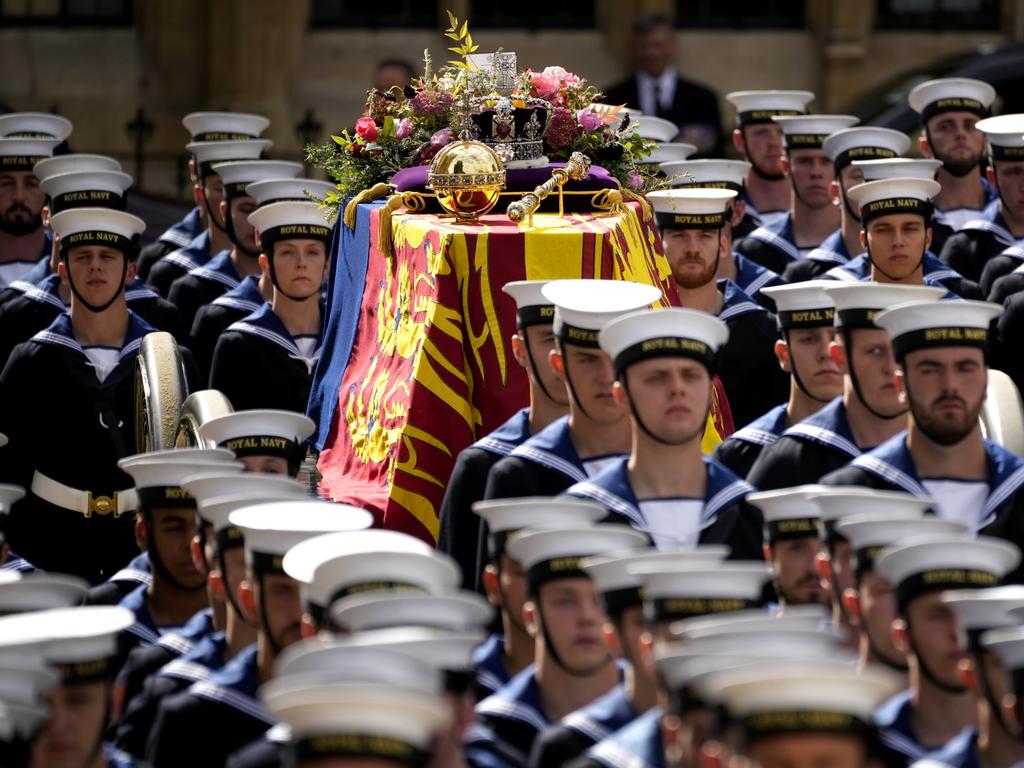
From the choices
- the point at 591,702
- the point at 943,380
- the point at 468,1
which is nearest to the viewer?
the point at 591,702

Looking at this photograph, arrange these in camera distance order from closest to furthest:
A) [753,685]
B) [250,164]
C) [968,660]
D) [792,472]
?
[753,685], [968,660], [792,472], [250,164]

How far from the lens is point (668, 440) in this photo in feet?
23.6

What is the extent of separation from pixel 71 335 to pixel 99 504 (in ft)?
2.03

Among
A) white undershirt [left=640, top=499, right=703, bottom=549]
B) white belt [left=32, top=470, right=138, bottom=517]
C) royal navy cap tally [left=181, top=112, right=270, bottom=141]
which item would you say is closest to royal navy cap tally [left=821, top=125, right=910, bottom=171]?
royal navy cap tally [left=181, top=112, right=270, bottom=141]

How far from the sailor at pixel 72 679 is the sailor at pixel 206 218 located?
5.99 metres

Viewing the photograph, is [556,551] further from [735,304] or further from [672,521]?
[735,304]

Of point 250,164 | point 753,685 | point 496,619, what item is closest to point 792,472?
point 496,619

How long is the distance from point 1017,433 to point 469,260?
185 cm

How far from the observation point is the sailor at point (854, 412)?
7992 millimetres

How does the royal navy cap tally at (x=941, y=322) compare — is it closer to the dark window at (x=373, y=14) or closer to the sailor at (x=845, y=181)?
the sailor at (x=845, y=181)

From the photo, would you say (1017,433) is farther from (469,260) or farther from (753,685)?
(753,685)

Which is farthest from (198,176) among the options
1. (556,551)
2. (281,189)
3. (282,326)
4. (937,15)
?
(937,15)

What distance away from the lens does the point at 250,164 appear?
460 inches

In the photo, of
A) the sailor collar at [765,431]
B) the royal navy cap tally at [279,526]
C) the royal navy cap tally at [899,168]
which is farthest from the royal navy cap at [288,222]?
the royal navy cap tally at [279,526]
